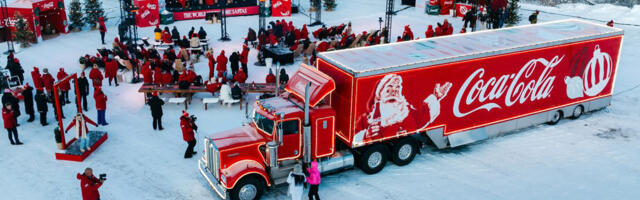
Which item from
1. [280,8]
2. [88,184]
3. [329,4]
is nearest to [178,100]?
[88,184]

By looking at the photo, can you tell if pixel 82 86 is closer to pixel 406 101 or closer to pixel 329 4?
pixel 406 101

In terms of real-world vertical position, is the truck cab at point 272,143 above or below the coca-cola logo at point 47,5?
below

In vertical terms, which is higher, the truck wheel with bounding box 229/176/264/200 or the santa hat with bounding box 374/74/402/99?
the santa hat with bounding box 374/74/402/99

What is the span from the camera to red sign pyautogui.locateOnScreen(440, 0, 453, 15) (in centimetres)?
3566

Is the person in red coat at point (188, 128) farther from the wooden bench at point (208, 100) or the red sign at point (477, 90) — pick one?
the wooden bench at point (208, 100)

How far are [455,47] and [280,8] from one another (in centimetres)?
2048

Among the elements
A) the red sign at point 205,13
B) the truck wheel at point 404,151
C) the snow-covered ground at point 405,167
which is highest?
the red sign at point 205,13

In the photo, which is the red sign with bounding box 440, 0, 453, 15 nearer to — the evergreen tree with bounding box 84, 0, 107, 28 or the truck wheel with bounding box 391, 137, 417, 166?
the evergreen tree with bounding box 84, 0, 107, 28

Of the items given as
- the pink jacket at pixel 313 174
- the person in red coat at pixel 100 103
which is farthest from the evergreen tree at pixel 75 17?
the pink jacket at pixel 313 174

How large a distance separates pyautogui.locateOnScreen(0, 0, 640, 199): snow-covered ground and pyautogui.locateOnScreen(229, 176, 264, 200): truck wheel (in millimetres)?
566

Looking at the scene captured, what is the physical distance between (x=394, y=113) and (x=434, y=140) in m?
1.72

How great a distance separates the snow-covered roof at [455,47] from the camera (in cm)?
1355

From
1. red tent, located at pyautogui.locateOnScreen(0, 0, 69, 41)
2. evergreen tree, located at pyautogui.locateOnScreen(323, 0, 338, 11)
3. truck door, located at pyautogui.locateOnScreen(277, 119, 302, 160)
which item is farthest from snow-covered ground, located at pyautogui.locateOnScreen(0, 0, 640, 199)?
evergreen tree, located at pyautogui.locateOnScreen(323, 0, 338, 11)

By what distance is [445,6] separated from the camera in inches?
1407
